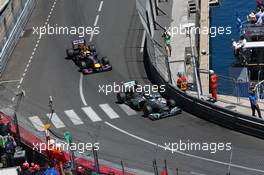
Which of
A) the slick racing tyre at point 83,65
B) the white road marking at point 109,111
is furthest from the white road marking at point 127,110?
the slick racing tyre at point 83,65

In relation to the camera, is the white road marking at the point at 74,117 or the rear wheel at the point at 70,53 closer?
the white road marking at the point at 74,117

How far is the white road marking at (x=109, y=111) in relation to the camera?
42469mm

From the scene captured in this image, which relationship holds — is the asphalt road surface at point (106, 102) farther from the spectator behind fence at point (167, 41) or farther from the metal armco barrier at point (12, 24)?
the spectator behind fence at point (167, 41)

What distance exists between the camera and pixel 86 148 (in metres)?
39.1

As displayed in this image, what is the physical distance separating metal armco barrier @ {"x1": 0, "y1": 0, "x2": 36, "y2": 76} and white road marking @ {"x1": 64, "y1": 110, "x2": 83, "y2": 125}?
24.5 ft

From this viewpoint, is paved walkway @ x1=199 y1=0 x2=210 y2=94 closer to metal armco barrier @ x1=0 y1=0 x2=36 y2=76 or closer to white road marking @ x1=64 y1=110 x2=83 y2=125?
white road marking @ x1=64 y1=110 x2=83 y2=125

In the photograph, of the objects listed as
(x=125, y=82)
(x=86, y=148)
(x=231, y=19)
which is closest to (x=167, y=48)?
(x=125, y=82)

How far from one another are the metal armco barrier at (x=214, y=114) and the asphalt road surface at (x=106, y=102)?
0.34 metres

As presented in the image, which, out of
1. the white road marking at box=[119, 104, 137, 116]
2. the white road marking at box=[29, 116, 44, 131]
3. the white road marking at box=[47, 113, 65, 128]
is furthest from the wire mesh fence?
the white road marking at box=[29, 116, 44, 131]

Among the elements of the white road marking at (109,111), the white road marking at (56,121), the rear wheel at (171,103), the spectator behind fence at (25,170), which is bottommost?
the spectator behind fence at (25,170)

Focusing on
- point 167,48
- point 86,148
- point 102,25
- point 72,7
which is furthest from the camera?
point 72,7

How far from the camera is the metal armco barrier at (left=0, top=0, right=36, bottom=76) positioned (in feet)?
164

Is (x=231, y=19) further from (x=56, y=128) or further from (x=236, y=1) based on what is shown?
(x=56, y=128)

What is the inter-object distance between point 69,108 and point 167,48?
8.03m
